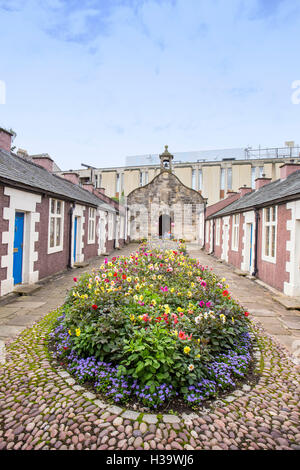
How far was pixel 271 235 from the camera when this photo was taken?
10.5 meters

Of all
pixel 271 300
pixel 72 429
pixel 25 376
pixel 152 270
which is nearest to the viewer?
pixel 72 429

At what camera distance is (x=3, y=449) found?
2.38 m

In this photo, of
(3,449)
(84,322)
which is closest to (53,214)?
(84,322)

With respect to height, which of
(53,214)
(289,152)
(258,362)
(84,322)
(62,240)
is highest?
(289,152)

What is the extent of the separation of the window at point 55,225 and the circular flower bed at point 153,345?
6319mm

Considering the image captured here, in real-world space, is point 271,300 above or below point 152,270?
below

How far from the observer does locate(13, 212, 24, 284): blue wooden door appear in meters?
8.77

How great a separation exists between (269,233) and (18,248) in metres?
9.56

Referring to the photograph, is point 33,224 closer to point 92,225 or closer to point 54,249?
point 54,249

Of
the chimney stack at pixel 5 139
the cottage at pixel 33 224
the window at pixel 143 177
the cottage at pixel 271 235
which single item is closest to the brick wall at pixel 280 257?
the cottage at pixel 271 235

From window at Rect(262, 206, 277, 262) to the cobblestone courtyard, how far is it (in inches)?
264

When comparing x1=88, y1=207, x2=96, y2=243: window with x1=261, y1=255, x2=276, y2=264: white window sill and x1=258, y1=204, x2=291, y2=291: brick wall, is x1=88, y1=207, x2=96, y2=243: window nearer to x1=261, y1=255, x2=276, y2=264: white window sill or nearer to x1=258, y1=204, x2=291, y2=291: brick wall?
x1=261, y1=255, x2=276, y2=264: white window sill
